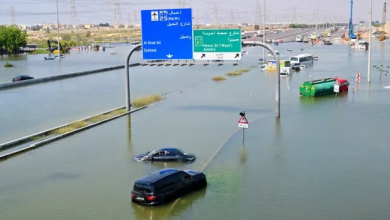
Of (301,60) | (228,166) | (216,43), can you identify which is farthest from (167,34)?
(301,60)

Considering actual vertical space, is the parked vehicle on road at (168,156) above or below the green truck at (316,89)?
below

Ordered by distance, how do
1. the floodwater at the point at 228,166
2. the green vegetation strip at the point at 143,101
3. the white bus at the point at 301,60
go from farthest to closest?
the white bus at the point at 301,60, the green vegetation strip at the point at 143,101, the floodwater at the point at 228,166

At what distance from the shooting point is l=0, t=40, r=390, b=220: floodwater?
11.7 m

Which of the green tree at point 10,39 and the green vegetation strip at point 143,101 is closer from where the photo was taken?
the green vegetation strip at point 143,101

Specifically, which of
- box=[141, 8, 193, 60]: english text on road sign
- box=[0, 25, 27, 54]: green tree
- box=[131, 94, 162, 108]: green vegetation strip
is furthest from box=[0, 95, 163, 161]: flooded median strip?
box=[0, 25, 27, 54]: green tree

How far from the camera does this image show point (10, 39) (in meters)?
85.9

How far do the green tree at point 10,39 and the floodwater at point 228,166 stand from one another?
67.9m

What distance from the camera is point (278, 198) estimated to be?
40.3 feet

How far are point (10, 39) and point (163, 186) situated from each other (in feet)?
270

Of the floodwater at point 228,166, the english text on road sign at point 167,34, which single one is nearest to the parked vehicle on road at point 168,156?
the floodwater at point 228,166

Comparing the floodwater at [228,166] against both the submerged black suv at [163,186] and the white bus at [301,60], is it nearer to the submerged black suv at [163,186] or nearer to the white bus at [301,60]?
the submerged black suv at [163,186]

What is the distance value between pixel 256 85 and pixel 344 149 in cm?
2136

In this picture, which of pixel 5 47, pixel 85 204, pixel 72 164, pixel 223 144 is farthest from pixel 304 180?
pixel 5 47

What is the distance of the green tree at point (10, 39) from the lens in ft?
280
